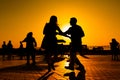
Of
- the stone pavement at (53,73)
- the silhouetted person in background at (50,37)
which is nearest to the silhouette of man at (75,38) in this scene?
the stone pavement at (53,73)

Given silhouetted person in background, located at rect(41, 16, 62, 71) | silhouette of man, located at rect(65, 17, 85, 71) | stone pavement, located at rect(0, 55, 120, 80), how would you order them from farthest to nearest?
silhouetted person in background, located at rect(41, 16, 62, 71) < stone pavement, located at rect(0, 55, 120, 80) < silhouette of man, located at rect(65, 17, 85, 71)

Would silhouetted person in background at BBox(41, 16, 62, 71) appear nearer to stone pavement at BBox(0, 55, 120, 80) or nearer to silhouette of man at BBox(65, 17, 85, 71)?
stone pavement at BBox(0, 55, 120, 80)

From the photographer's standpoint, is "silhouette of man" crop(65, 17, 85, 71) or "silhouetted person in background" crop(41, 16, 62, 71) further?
"silhouetted person in background" crop(41, 16, 62, 71)

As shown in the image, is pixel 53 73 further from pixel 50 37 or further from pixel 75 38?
pixel 75 38

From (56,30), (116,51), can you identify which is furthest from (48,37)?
(116,51)

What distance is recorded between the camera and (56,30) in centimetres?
1519

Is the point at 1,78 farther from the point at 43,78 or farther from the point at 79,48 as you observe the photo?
the point at 79,48

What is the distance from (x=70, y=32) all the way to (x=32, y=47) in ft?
31.3

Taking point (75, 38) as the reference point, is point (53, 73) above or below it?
below

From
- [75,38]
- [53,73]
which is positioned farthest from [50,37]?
[75,38]

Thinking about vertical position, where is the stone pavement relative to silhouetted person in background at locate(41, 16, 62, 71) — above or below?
below

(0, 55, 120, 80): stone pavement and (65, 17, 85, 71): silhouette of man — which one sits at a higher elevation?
(65, 17, 85, 71): silhouette of man

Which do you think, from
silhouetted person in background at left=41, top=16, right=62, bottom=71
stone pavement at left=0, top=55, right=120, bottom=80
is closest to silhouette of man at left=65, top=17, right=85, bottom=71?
stone pavement at left=0, top=55, right=120, bottom=80

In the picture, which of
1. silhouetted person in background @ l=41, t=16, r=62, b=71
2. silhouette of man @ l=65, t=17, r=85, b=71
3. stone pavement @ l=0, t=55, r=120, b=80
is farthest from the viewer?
silhouetted person in background @ l=41, t=16, r=62, b=71
